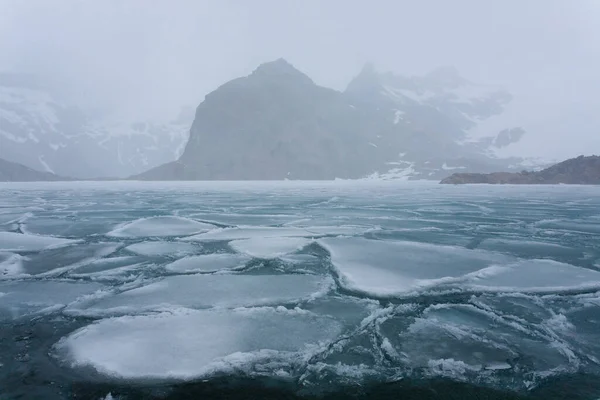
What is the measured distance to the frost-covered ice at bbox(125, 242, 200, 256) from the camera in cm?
980

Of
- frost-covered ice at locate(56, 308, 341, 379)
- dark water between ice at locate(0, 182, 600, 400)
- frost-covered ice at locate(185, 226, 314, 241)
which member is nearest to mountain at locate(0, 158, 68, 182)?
frost-covered ice at locate(185, 226, 314, 241)

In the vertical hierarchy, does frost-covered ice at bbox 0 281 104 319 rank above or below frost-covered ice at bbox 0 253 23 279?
below

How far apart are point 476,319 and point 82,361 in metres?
4.91

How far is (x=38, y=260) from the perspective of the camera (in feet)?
29.4

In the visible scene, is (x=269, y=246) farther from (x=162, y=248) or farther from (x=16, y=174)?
(x=16, y=174)

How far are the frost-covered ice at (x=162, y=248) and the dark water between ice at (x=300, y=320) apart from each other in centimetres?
10

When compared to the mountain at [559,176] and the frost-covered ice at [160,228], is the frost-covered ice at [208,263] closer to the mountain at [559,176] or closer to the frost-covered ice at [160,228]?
the frost-covered ice at [160,228]

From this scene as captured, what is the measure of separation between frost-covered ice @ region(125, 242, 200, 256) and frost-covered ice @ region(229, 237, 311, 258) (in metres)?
1.17

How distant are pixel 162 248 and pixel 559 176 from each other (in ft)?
286

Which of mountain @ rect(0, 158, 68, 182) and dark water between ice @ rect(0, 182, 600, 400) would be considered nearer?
dark water between ice @ rect(0, 182, 600, 400)

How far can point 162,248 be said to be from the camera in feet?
34.2

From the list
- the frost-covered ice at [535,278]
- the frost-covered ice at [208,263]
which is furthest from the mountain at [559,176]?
the frost-covered ice at [208,263]

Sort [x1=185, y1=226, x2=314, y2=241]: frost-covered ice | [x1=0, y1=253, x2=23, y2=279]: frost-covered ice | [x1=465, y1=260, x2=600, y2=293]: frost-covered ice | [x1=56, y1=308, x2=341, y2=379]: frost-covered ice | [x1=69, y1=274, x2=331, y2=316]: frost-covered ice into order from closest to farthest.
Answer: [x1=56, y1=308, x2=341, y2=379]: frost-covered ice
[x1=69, y1=274, x2=331, y2=316]: frost-covered ice
[x1=465, y1=260, x2=600, y2=293]: frost-covered ice
[x1=0, y1=253, x2=23, y2=279]: frost-covered ice
[x1=185, y1=226, x2=314, y2=241]: frost-covered ice

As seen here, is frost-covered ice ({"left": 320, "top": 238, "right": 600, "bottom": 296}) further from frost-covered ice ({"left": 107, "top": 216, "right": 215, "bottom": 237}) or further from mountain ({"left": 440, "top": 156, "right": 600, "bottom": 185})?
mountain ({"left": 440, "top": 156, "right": 600, "bottom": 185})
